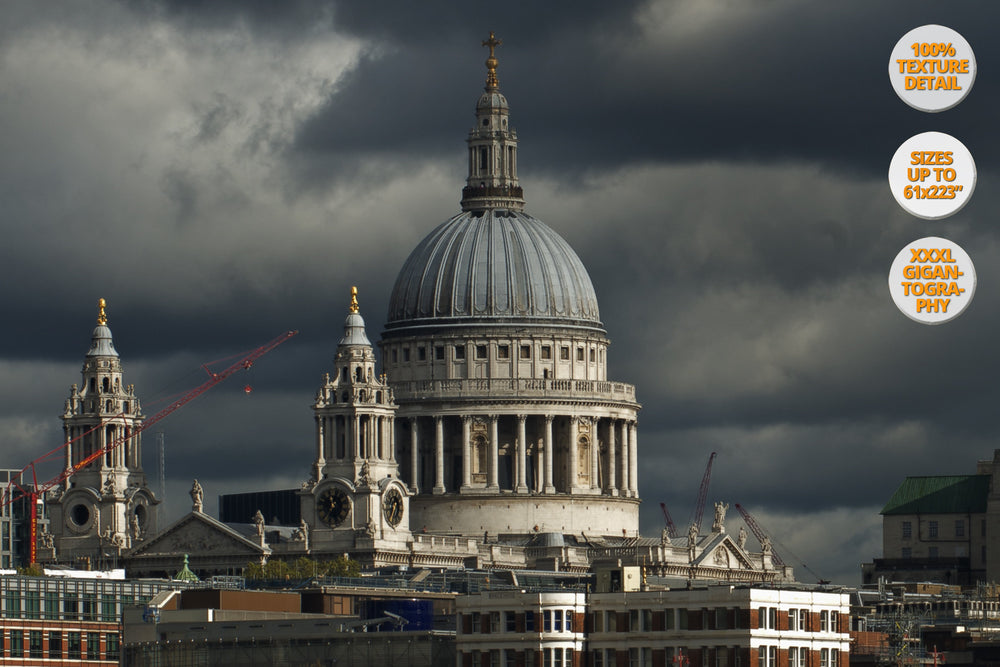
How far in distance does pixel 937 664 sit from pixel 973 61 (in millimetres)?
39071

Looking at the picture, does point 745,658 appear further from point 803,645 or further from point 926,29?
point 926,29

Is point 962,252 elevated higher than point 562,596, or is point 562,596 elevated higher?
point 962,252

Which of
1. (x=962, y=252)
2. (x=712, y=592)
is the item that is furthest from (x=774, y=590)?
(x=962, y=252)

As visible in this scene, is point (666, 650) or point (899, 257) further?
point (666, 650)

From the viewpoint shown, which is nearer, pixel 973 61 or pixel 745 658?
pixel 973 61

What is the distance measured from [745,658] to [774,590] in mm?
5060

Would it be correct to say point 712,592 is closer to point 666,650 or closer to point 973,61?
point 666,650

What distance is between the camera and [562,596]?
654 ft

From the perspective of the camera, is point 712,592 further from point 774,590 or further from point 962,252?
point 962,252

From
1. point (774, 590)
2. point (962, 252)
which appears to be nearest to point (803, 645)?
point (774, 590)

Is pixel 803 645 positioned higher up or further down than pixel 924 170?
further down

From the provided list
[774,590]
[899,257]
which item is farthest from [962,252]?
[774,590]

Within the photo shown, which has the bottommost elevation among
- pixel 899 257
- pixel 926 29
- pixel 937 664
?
pixel 937 664

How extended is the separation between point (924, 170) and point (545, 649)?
3846 centimetres
